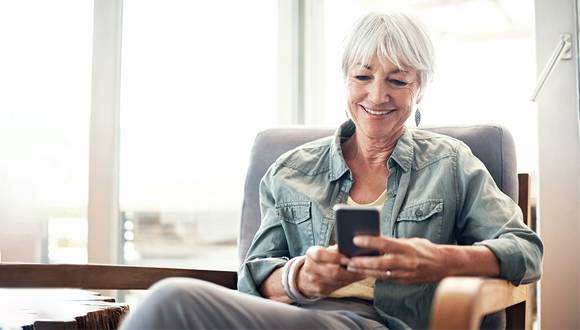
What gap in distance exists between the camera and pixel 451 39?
2.97 meters

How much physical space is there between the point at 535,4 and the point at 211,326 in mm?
1820

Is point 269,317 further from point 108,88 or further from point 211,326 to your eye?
point 108,88

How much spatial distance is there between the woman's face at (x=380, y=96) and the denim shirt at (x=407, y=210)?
0.19 feet

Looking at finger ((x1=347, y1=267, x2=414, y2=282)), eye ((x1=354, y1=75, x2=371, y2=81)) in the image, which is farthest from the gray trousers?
eye ((x1=354, y1=75, x2=371, y2=81))

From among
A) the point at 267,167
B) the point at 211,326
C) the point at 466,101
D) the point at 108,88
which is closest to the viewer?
the point at 211,326

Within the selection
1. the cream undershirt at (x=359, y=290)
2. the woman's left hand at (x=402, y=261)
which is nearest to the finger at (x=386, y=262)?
the woman's left hand at (x=402, y=261)

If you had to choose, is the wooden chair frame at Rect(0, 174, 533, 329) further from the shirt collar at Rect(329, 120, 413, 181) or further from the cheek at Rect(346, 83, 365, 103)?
the cheek at Rect(346, 83, 365, 103)

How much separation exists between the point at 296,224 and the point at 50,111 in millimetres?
1491

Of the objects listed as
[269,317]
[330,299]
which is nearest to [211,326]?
[269,317]

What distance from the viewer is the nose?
5.36 ft

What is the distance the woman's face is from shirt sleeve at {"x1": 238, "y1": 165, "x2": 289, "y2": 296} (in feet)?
0.84

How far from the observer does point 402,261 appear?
1298mm

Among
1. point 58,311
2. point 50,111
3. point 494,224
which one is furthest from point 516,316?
point 50,111

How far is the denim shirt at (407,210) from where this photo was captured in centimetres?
149
